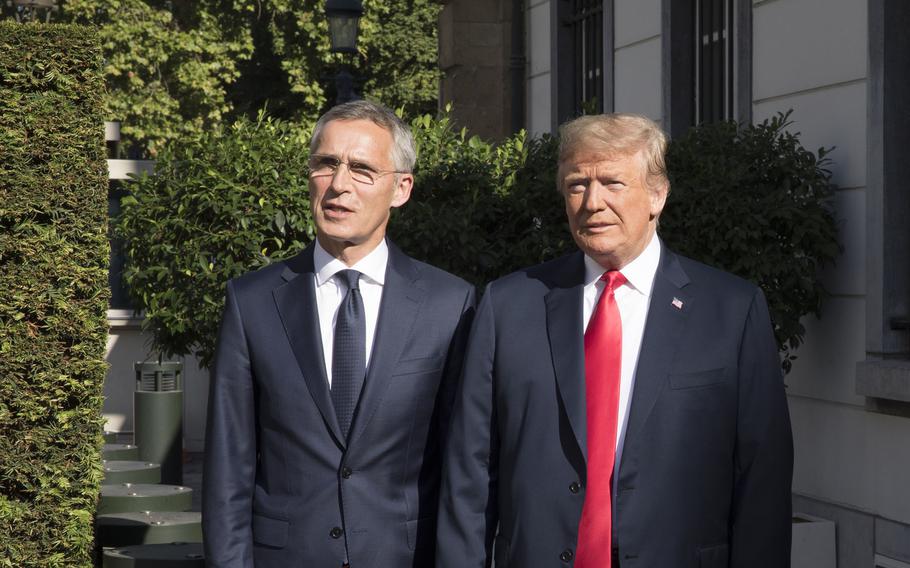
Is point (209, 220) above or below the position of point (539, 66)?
below

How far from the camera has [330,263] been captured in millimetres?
4199

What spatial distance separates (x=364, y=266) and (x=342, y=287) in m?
0.09

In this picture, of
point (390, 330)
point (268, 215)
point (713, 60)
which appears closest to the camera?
point (390, 330)

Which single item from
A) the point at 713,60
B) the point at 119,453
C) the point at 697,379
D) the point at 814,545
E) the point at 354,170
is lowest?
the point at 814,545

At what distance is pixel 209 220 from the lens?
8102 millimetres

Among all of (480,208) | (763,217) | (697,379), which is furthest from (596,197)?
(480,208)

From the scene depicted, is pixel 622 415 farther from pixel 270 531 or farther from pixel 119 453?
pixel 119 453

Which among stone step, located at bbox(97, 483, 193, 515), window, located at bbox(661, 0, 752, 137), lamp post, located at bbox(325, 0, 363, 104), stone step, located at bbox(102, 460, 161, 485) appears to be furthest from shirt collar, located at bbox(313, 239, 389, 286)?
lamp post, located at bbox(325, 0, 363, 104)

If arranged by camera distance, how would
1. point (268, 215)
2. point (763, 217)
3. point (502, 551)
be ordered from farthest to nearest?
point (268, 215)
point (763, 217)
point (502, 551)

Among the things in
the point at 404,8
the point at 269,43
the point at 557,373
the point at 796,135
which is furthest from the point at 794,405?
the point at 269,43

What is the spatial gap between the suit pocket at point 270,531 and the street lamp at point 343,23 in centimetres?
927

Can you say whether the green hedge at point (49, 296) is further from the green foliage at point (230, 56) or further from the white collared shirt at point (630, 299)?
the green foliage at point (230, 56)

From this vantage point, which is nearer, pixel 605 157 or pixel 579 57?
pixel 605 157

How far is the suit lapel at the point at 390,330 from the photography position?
403 cm
